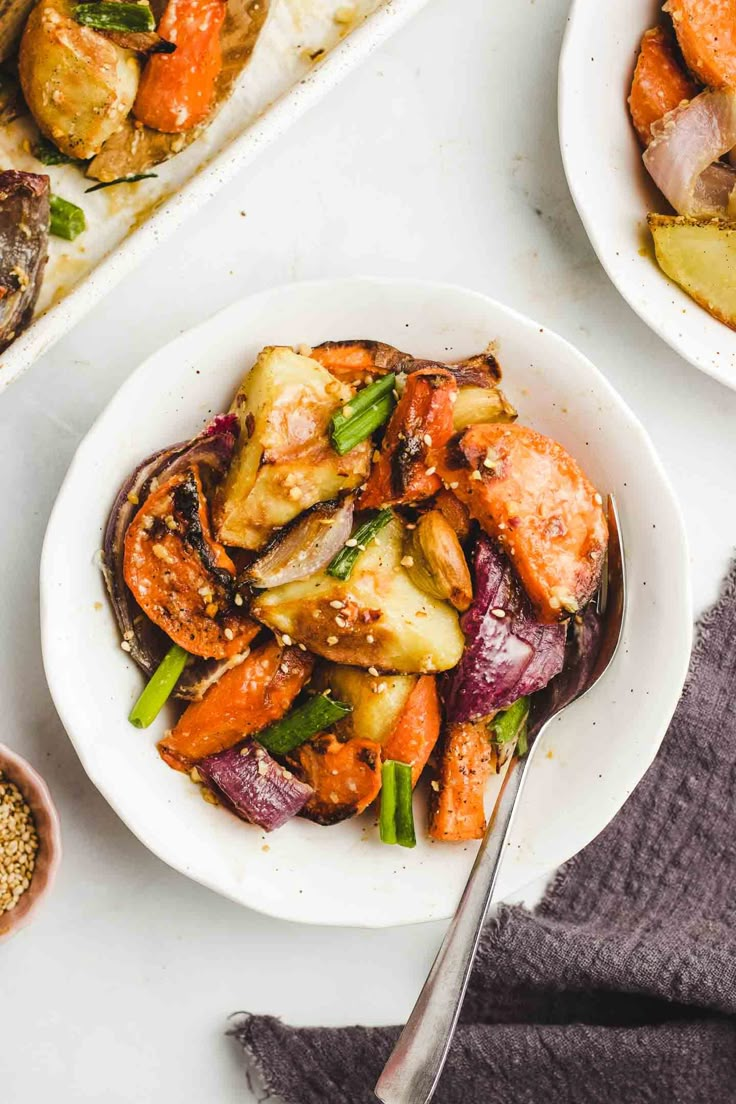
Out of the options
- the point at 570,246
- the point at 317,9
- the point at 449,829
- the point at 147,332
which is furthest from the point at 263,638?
the point at 317,9

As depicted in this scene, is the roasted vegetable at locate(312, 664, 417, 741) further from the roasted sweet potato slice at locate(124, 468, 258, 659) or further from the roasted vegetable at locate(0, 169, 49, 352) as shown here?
the roasted vegetable at locate(0, 169, 49, 352)

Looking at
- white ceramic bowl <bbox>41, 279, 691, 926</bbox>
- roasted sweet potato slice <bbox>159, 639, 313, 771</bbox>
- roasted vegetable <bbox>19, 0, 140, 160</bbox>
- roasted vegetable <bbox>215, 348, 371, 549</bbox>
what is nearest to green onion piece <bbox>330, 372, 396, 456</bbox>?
roasted vegetable <bbox>215, 348, 371, 549</bbox>

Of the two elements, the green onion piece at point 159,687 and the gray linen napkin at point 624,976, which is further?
the gray linen napkin at point 624,976

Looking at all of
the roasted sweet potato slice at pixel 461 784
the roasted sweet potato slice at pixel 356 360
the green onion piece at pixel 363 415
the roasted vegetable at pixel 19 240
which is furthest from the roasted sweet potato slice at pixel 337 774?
the roasted vegetable at pixel 19 240

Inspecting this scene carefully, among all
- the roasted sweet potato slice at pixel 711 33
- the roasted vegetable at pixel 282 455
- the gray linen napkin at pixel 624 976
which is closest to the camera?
the roasted vegetable at pixel 282 455

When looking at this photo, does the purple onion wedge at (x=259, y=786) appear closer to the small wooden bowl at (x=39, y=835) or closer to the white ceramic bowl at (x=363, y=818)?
the white ceramic bowl at (x=363, y=818)

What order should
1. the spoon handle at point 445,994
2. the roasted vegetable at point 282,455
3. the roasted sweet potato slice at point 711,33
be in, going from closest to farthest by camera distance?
1. the roasted vegetable at point 282,455
2. the spoon handle at point 445,994
3. the roasted sweet potato slice at point 711,33

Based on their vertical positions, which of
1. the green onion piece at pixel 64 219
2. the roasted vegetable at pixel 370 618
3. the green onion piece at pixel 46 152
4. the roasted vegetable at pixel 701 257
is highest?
the roasted vegetable at pixel 701 257
